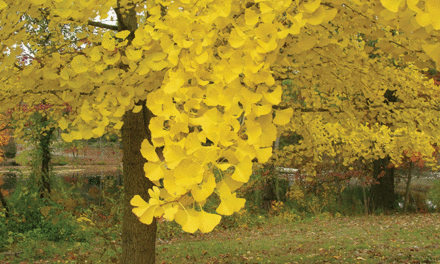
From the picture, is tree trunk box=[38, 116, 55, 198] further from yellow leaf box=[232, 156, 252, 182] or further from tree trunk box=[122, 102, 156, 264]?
yellow leaf box=[232, 156, 252, 182]

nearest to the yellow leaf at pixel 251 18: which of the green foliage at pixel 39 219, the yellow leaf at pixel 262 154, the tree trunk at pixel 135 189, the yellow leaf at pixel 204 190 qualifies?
the yellow leaf at pixel 262 154

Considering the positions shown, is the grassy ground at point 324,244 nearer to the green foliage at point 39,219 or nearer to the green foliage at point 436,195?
the green foliage at point 39,219

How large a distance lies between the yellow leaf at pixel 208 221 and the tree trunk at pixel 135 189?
2.65 m

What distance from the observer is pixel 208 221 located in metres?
0.88

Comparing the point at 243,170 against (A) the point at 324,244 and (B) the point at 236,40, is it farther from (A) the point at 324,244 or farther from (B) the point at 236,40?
(A) the point at 324,244

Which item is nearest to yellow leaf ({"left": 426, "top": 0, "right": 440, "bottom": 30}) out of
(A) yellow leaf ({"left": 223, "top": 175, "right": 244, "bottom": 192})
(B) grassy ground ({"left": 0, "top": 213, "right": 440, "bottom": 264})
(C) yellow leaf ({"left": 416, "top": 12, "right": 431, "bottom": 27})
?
(C) yellow leaf ({"left": 416, "top": 12, "right": 431, "bottom": 27})

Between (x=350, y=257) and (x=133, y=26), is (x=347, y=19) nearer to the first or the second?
(x=133, y=26)

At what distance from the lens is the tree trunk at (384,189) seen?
1083cm

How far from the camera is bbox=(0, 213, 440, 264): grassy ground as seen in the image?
499cm

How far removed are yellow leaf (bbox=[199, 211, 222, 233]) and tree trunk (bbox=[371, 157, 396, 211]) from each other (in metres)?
11.1

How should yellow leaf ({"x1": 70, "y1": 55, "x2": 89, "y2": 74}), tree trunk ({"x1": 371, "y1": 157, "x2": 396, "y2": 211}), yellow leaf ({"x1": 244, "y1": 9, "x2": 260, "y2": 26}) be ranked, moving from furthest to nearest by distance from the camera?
tree trunk ({"x1": 371, "y1": 157, "x2": 396, "y2": 211}) < yellow leaf ({"x1": 70, "y1": 55, "x2": 89, "y2": 74}) < yellow leaf ({"x1": 244, "y1": 9, "x2": 260, "y2": 26})

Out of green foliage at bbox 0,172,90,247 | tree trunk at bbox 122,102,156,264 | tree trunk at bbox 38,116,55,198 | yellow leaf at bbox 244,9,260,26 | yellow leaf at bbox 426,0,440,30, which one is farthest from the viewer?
tree trunk at bbox 38,116,55,198

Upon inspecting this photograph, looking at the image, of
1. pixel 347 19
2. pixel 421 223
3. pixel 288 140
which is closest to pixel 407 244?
pixel 421 223

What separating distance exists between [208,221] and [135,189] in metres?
2.79
